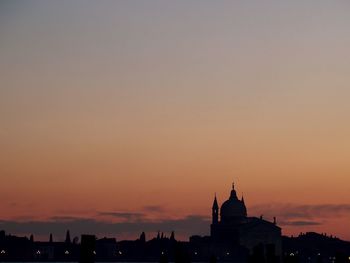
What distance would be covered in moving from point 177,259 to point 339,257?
1259 cm

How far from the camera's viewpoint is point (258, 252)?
59.1m

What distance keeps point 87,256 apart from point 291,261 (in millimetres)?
25636

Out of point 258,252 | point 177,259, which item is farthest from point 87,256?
point 258,252

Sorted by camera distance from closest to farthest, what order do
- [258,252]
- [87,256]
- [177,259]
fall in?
[87,256] → [177,259] → [258,252]

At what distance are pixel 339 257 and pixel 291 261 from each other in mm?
3324

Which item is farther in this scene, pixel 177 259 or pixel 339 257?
pixel 339 257

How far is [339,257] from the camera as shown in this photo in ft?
197

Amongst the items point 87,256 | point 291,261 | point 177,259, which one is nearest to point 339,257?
point 291,261

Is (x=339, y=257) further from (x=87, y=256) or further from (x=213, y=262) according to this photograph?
(x=87, y=256)

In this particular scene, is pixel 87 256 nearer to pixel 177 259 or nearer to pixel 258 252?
pixel 177 259

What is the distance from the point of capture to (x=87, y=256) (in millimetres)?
36531

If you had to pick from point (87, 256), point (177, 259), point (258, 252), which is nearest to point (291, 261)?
point (258, 252)

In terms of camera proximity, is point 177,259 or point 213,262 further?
point 213,262

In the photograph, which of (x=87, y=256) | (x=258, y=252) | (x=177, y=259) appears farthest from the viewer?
(x=258, y=252)
